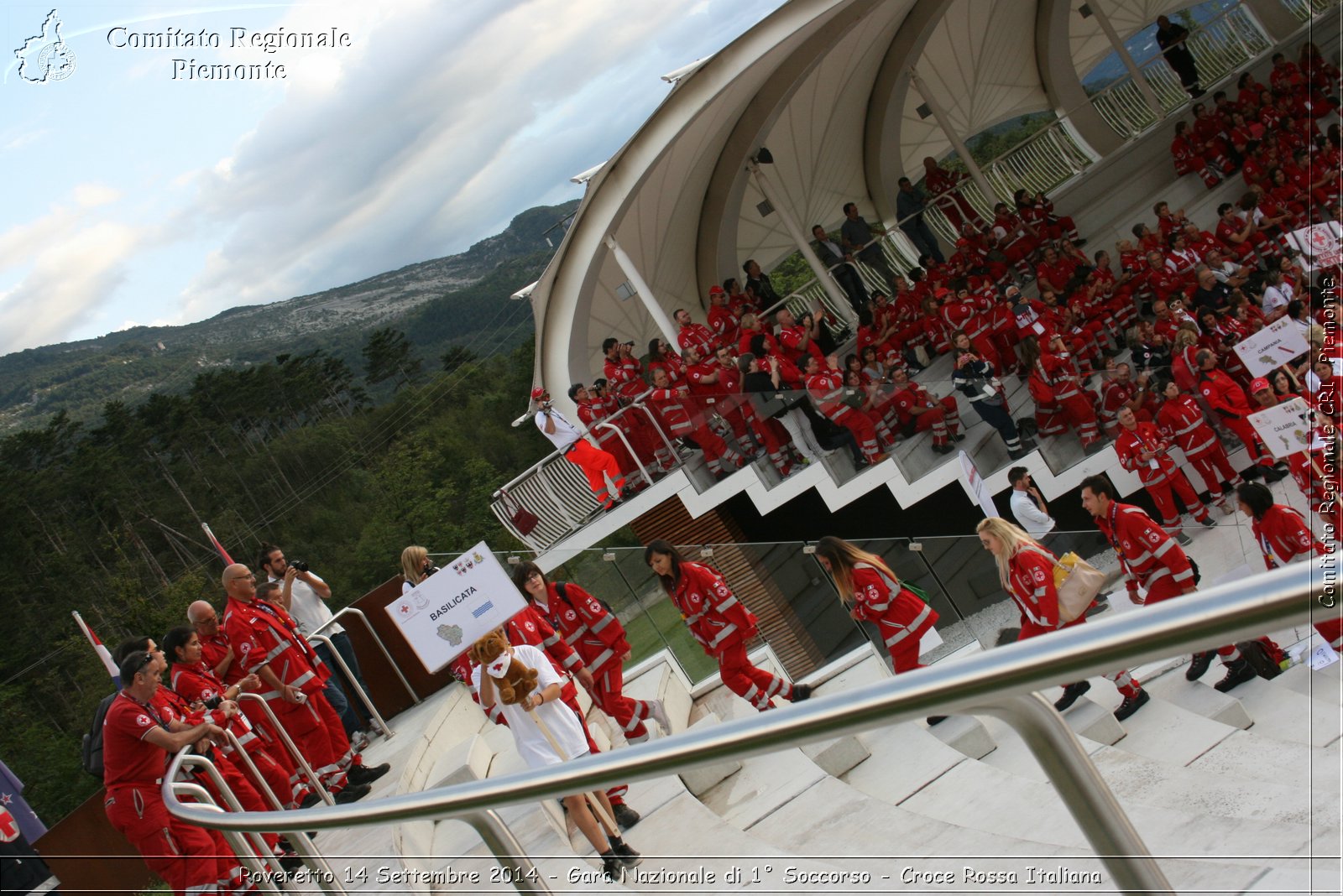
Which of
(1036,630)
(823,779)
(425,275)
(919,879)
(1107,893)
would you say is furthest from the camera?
(425,275)

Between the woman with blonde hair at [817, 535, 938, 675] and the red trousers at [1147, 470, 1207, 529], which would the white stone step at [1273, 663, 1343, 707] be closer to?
the woman with blonde hair at [817, 535, 938, 675]

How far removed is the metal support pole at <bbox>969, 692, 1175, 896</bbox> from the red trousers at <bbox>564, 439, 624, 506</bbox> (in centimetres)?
1276

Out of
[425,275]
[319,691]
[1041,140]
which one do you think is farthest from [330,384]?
[425,275]

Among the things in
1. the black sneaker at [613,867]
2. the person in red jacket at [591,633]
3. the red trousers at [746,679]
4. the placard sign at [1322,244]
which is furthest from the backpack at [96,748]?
the placard sign at [1322,244]

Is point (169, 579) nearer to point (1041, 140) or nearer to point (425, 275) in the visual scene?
point (1041, 140)

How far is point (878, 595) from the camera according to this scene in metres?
7.57

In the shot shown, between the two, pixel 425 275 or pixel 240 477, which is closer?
pixel 240 477

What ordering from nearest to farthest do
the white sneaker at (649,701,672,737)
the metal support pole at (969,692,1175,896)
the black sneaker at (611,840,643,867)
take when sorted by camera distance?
the metal support pole at (969,692,1175,896) < the black sneaker at (611,840,643,867) < the white sneaker at (649,701,672,737)

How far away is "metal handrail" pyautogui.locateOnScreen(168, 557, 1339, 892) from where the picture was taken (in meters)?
1.53

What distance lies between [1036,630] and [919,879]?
13.6 feet

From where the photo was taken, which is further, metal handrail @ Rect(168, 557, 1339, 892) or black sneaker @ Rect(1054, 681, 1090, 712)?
black sneaker @ Rect(1054, 681, 1090, 712)

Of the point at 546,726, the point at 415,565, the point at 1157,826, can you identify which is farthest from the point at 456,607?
the point at 1157,826

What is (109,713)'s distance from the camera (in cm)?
625

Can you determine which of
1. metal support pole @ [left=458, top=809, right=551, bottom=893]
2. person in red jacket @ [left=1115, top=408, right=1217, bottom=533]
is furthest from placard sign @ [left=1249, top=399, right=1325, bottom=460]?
metal support pole @ [left=458, top=809, right=551, bottom=893]
